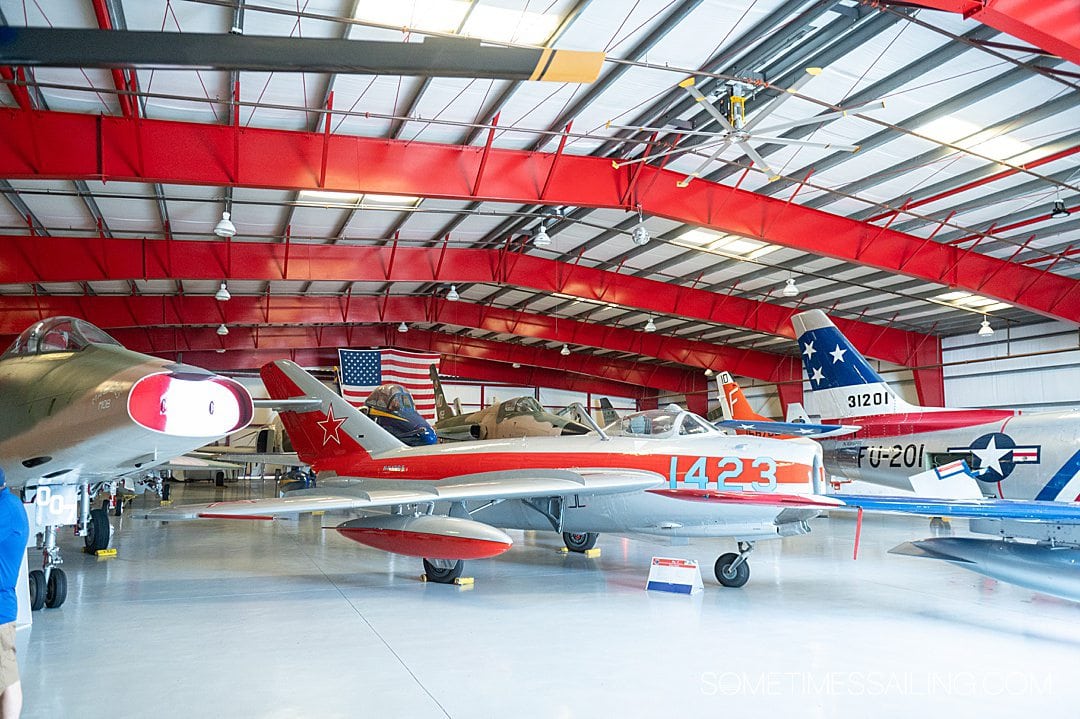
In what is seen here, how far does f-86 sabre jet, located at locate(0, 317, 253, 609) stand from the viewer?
199 inches

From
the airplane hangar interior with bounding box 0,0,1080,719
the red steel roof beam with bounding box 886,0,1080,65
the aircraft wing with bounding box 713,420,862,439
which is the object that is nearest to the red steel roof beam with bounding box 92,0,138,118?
the airplane hangar interior with bounding box 0,0,1080,719

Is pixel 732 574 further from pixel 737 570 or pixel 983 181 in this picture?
pixel 983 181

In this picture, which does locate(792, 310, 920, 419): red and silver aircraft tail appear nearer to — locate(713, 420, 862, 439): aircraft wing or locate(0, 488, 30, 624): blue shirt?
locate(713, 420, 862, 439): aircraft wing

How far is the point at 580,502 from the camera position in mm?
8461

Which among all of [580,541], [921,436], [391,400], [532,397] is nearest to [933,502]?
[580,541]

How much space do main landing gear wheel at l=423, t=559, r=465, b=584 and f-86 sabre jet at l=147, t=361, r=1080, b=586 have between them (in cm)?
1

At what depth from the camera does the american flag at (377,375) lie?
2403cm

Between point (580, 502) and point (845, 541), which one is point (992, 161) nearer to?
point (845, 541)

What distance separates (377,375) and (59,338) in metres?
17.7

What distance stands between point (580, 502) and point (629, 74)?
237 inches

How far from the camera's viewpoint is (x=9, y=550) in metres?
3.27

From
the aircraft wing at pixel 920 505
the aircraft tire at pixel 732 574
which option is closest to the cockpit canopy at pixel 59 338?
the aircraft wing at pixel 920 505

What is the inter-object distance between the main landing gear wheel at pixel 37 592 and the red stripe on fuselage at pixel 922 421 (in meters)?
12.1

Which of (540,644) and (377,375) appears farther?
(377,375)
